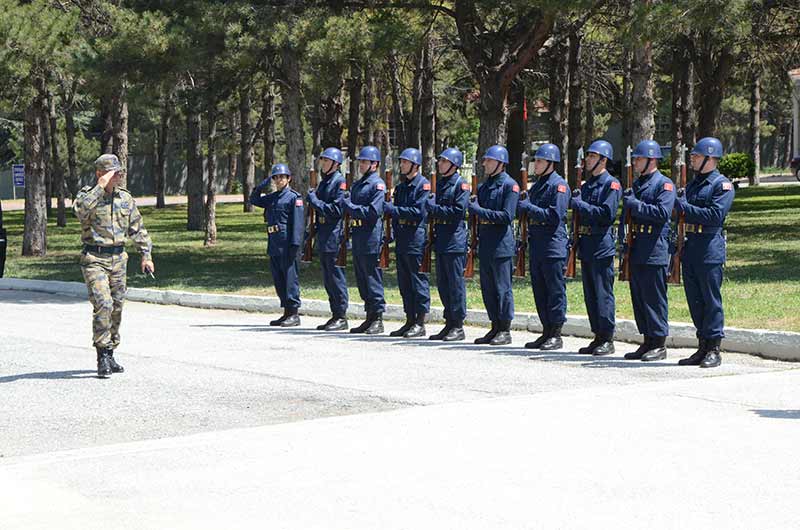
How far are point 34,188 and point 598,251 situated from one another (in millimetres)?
19343

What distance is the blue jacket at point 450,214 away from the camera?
13.5m

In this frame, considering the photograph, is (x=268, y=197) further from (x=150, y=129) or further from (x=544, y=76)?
(x=150, y=129)

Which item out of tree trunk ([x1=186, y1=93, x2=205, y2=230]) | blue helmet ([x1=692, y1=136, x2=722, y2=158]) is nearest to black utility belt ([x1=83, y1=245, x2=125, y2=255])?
blue helmet ([x1=692, y1=136, x2=722, y2=158])

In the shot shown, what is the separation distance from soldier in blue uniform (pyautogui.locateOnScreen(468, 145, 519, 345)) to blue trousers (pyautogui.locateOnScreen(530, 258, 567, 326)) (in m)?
0.39

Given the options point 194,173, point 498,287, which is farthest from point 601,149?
point 194,173

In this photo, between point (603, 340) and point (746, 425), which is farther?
point (603, 340)

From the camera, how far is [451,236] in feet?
45.2

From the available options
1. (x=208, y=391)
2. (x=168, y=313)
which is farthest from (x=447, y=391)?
(x=168, y=313)

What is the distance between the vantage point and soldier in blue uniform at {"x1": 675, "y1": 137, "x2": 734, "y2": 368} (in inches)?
454

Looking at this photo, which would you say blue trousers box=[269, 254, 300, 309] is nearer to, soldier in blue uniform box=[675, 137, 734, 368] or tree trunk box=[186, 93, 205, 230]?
soldier in blue uniform box=[675, 137, 734, 368]

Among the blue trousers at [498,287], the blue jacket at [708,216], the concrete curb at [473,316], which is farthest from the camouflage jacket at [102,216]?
the concrete curb at [473,316]

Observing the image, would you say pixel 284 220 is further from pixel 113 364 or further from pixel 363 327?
pixel 113 364

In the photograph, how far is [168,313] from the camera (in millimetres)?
17922

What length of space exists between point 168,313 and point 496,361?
275 inches
